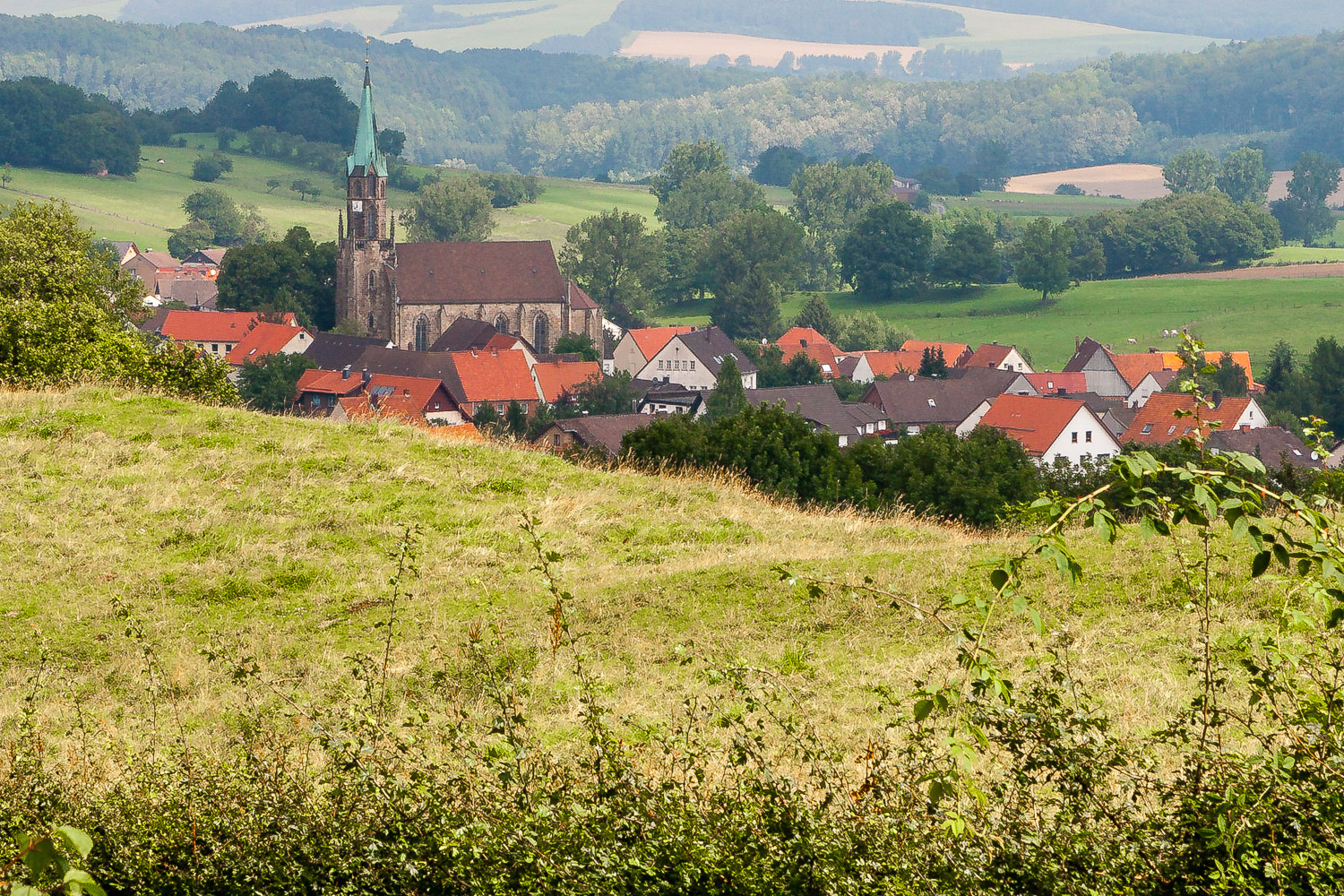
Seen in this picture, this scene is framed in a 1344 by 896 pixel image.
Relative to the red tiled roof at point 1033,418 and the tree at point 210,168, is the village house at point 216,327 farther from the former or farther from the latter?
the tree at point 210,168

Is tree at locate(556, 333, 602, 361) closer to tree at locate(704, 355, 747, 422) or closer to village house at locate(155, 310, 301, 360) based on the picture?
village house at locate(155, 310, 301, 360)

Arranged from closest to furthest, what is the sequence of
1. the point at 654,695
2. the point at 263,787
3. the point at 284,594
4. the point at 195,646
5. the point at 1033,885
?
the point at 1033,885, the point at 263,787, the point at 654,695, the point at 195,646, the point at 284,594

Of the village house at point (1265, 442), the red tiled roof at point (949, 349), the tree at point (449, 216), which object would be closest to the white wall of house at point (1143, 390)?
the red tiled roof at point (949, 349)

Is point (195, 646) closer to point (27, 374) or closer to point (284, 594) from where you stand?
point (284, 594)

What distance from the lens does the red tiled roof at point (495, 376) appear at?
84219 mm

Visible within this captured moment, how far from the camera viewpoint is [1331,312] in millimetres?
106562

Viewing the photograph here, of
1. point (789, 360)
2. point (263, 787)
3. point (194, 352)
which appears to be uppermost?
point (263, 787)

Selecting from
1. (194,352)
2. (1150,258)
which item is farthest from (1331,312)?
(194,352)

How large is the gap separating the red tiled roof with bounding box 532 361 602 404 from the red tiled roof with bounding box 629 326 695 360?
38.4 ft

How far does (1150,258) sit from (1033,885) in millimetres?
146010

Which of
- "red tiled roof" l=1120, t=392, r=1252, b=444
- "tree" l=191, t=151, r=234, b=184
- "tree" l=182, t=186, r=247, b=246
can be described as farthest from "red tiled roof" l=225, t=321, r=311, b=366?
"tree" l=191, t=151, r=234, b=184

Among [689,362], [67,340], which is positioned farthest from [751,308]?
[67,340]

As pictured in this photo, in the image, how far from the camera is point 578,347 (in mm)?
103562

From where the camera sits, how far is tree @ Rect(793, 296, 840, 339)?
11888 centimetres
